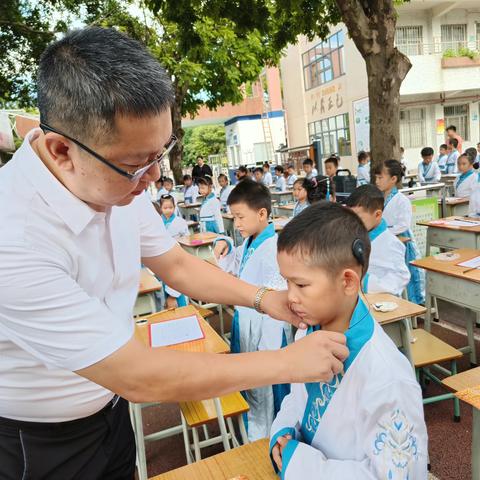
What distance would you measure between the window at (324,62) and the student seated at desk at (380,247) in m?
16.8

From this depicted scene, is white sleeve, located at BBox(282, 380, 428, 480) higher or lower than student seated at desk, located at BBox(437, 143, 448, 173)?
lower

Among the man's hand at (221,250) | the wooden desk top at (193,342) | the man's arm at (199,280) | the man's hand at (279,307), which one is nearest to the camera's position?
the man's hand at (279,307)

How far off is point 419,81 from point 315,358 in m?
17.6

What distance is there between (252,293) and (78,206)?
787mm

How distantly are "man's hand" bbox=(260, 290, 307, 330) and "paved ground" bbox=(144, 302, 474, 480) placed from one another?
5.25 ft

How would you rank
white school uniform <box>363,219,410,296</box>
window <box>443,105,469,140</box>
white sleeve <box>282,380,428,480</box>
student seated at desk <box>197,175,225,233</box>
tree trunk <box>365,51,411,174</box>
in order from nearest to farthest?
white sleeve <box>282,380,428,480</box> → white school uniform <box>363,219,410,296</box> → tree trunk <box>365,51,411,174</box> → student seated at desk <box>197,175,225,233</box> → window <box>443,105,469,140</box>

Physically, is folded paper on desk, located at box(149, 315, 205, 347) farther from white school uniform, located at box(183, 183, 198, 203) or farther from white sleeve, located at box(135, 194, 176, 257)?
white school uniform, located at box(183, 183, 198, 203)

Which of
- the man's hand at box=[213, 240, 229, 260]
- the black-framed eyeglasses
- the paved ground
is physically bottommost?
the paved ground

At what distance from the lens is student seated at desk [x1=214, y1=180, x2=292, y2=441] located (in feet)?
8.77

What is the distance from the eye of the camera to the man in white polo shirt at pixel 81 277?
873mm

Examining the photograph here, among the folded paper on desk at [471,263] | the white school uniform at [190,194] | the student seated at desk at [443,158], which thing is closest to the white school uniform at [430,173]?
the student seated at desk at [443,158]

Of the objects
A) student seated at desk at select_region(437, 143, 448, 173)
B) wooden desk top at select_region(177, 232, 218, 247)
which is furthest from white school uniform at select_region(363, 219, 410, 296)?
student seated at desk at select_region(437, 143, 448, 173)

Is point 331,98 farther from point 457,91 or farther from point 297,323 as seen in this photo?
point 297,323

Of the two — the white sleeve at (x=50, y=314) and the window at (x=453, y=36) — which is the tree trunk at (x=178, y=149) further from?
the window at (x=453, y=36)
